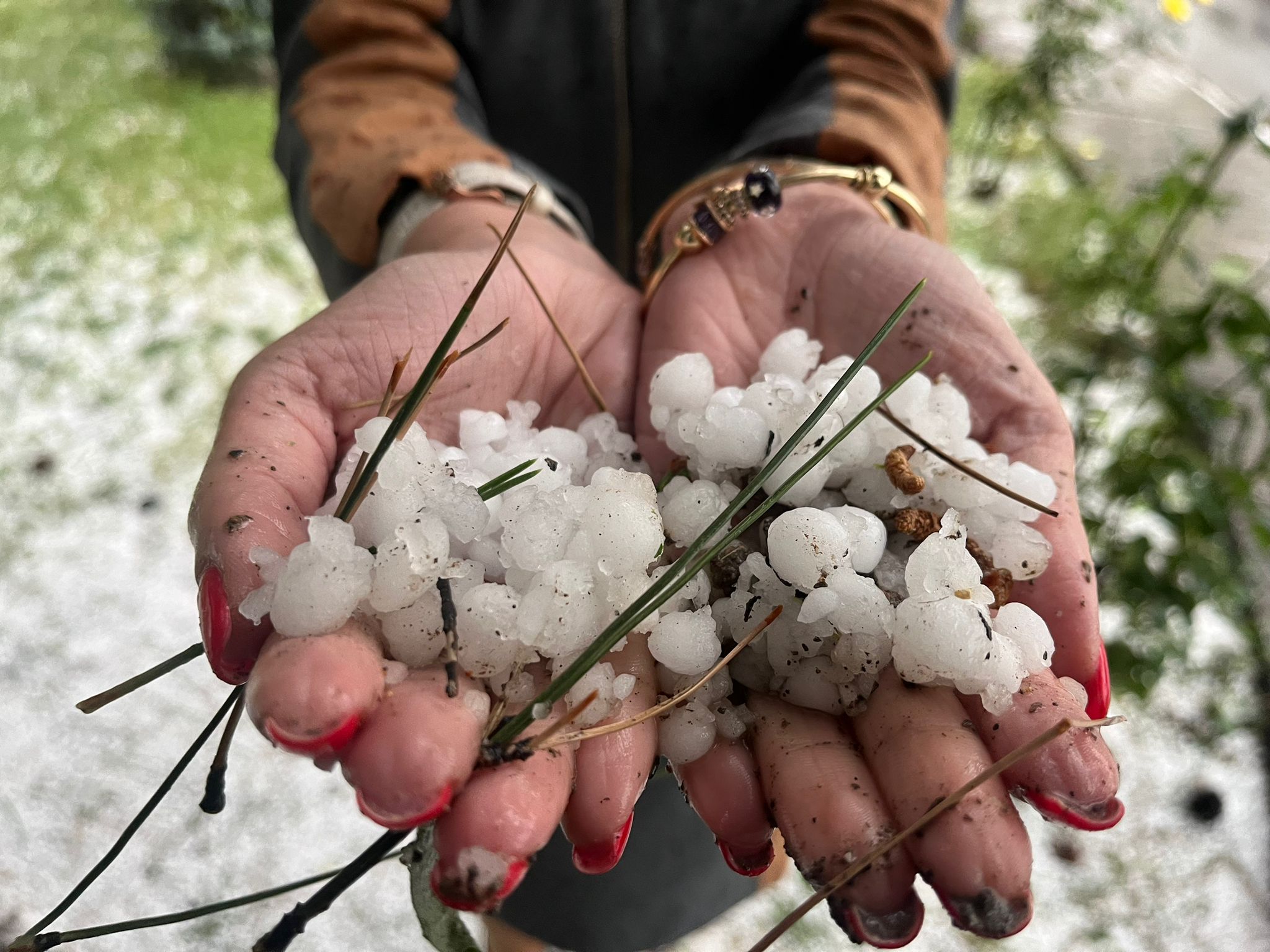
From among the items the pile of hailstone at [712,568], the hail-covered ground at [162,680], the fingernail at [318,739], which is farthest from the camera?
the hail-covered ground at [162,680]

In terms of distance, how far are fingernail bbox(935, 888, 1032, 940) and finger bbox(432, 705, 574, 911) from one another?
22cm

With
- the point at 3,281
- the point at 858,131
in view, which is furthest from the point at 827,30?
the point at 3,281

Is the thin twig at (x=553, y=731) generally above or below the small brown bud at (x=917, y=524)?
above

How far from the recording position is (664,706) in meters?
0.55

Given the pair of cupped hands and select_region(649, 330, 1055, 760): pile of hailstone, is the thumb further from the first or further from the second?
select_region(649, 330, 1055, 760): pile of hailstone

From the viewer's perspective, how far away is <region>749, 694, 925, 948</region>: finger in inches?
19.1

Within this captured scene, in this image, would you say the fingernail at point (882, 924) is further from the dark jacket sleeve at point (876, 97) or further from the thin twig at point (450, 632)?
the dark jacket sleeve at point (876, 97)

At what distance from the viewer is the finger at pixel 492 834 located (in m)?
0.45

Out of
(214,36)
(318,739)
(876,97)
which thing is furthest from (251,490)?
(214,36)

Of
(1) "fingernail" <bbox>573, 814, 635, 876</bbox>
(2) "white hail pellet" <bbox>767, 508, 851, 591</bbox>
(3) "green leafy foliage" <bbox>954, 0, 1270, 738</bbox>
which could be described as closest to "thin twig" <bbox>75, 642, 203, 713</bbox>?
(1) "fingernail" <bbox>573, 814, 635, 876</bbox>

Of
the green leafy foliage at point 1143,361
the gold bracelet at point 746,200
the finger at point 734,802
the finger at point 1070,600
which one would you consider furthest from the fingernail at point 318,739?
the green leafy foliage at point 1143,361

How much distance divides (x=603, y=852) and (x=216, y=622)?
0.85 ft

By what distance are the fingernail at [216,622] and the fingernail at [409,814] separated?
0.43ft

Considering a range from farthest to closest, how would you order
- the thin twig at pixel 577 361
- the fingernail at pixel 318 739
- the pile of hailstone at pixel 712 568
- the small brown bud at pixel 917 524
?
the thin twig at pixel 577 361 < the small brown bud at pixel 917 524 < the pile of hailstone at pixel 712 568 < the fingernail at pixel 318 739
